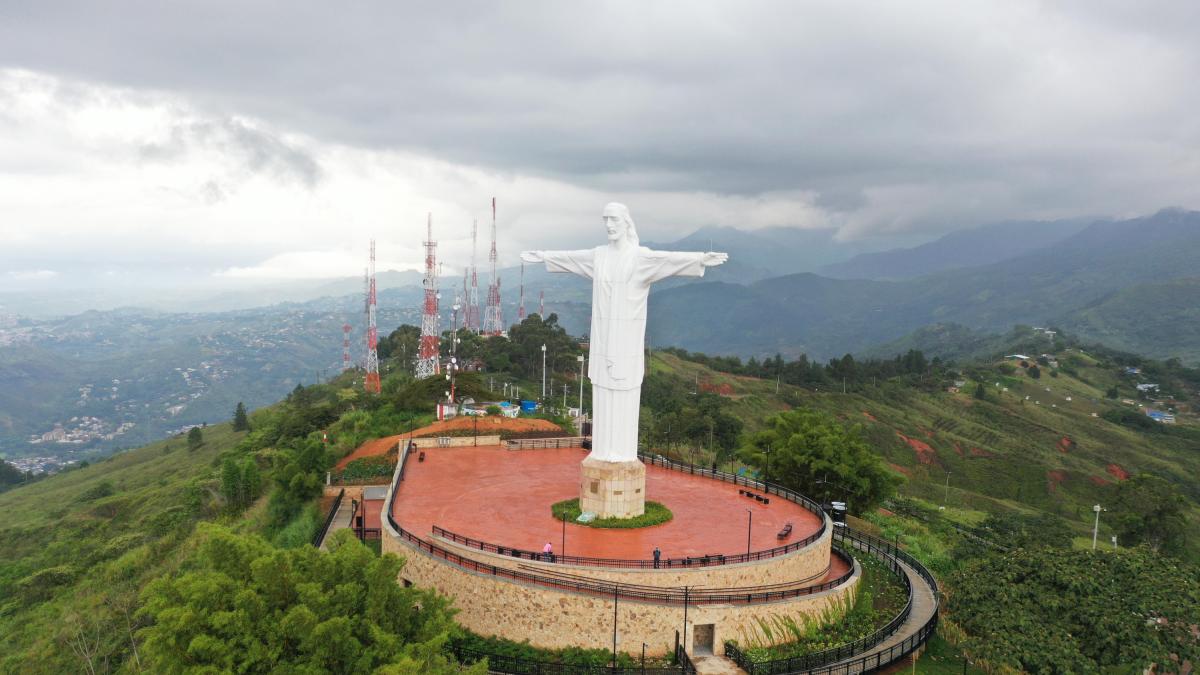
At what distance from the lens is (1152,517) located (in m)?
43.2

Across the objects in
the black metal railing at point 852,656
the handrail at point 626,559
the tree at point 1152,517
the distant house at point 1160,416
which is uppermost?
the handrail at point 626,559

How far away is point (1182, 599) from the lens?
16.7 metres

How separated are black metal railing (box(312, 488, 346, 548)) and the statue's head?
16.0 metres

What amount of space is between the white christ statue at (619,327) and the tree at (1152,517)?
36.3 meters

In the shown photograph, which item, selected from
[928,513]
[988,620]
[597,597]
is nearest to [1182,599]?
[988,620]

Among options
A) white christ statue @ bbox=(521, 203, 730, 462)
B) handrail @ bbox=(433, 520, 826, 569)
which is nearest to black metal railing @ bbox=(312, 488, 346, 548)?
handrail @ bbox=(433, 520, 826, 569)

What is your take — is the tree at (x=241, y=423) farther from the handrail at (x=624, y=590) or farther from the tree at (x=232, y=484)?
the handrail at (x=624, y=590)

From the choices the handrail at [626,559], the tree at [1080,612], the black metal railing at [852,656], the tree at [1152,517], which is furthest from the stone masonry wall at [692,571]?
the tree at [1152,517]

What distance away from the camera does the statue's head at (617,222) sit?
24391 mm

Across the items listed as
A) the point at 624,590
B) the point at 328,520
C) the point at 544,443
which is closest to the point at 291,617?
the point at 624,590

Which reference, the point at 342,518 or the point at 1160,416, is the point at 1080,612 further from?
the point at 1160,416

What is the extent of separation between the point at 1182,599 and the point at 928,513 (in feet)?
96.2

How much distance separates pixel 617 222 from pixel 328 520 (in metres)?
17.8

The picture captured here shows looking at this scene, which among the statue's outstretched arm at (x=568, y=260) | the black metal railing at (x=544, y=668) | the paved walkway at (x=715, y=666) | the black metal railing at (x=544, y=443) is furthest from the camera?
the black metal railing at (x=544, y=443)
